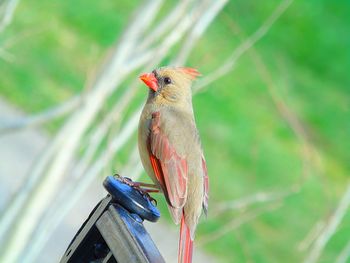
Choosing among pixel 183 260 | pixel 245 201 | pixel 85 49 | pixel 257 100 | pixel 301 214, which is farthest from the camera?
pixel 257 100

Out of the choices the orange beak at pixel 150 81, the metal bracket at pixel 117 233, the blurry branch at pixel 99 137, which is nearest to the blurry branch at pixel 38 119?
the blurry branch at pixel 99 137

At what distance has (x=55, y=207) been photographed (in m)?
3.14

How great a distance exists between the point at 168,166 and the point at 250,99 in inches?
331

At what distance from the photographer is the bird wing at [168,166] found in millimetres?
2562

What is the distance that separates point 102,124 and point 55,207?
12.6 inches

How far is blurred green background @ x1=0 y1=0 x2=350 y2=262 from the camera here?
8258mm

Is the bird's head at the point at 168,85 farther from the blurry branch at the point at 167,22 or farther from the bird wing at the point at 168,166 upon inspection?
the blurry branch at the point at 167,22

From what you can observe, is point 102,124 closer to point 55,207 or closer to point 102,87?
point 102,87

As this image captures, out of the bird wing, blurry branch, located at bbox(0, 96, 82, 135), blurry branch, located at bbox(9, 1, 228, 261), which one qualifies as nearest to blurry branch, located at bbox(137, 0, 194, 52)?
blurry branch, located at bbox(9, 1, 228, 261)

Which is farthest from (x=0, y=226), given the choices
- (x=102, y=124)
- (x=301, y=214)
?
(x=301, y=214)

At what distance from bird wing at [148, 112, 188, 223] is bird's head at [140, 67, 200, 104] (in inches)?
9.8

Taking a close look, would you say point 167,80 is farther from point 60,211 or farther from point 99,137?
point 60,211

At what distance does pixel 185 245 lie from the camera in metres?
2.34

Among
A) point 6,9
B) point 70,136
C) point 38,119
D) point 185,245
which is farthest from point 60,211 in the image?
point 185,245
